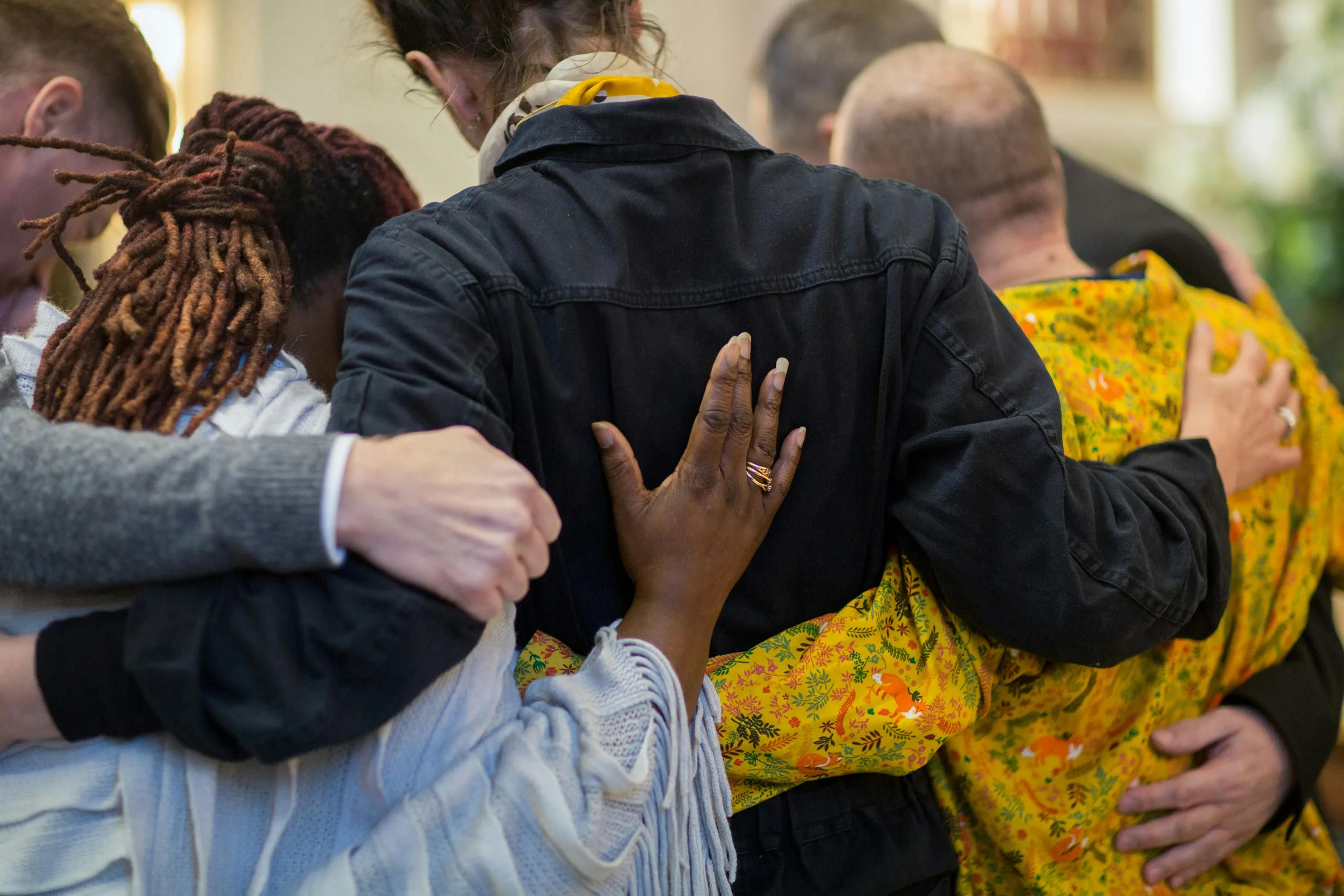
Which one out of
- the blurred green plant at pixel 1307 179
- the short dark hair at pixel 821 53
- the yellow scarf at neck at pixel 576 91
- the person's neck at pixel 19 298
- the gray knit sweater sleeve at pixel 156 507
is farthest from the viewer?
the blurred green plant at pixel 1307 179

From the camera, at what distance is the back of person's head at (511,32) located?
1062 mm

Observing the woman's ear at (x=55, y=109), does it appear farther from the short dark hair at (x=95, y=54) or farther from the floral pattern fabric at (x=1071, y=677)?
the floral pattern fabric at (x=1071, y=677)

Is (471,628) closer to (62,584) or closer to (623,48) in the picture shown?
(62,584)

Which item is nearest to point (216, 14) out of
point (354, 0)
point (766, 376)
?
point (354, 0)

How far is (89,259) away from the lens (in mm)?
2176

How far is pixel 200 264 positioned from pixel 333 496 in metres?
0.34

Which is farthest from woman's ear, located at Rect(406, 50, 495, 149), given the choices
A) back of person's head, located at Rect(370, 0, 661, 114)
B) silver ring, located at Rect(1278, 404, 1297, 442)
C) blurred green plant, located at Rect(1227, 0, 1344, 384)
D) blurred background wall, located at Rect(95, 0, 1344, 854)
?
blurred green plant, located at Rect(1227, 0, 1344, 384)

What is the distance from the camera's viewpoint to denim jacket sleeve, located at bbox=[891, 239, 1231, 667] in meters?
0.95

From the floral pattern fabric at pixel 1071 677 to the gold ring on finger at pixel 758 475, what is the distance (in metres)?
0.15

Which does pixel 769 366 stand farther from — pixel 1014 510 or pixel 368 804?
pixel 368 804

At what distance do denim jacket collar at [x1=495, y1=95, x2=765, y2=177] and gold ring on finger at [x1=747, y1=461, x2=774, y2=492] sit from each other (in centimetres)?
28

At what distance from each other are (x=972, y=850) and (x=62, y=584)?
914mm

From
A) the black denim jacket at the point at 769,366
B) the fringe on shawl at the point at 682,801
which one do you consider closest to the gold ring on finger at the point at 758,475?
the black denim jacket at the point at 769,366

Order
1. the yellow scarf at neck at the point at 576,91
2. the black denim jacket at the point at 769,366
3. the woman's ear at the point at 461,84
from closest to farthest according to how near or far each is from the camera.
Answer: the black denim jacket at the point at 769,366
the yellow scarf at neck at the point at 576,91
the woman's ear at the point at 461,84
